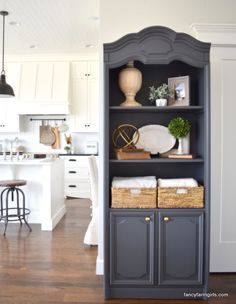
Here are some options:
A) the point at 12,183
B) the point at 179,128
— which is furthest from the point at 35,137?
the point at 179,128

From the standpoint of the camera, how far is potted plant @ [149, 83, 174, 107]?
8.13 ft

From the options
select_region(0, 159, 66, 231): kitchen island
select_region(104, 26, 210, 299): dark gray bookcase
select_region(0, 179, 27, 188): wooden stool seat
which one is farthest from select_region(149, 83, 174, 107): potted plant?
select_region(0, 179, 27, 188): wooden stool seat

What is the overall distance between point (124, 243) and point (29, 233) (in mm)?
2168

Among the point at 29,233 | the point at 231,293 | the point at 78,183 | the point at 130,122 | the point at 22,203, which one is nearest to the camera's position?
the point at 231,293

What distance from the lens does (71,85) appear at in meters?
6.42

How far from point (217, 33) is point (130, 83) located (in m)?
0.99

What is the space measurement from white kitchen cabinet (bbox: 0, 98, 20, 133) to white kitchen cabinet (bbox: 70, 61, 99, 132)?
128cm

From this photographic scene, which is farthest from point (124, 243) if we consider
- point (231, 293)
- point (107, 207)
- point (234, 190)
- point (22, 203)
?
point (22, 203)

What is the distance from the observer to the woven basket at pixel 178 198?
2.35m

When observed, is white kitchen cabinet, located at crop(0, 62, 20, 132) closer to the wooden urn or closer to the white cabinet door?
the white cabinet door

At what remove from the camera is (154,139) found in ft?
8.70

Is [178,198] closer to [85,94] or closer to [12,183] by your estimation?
[12,183]

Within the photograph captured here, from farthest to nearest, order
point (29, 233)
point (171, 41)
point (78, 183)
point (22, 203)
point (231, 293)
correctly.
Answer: point (78, 183), point (22, 203), point (29, 233), point (231, 293), point (171, 41)

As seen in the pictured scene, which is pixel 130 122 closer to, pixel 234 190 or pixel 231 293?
pixel 234 190
